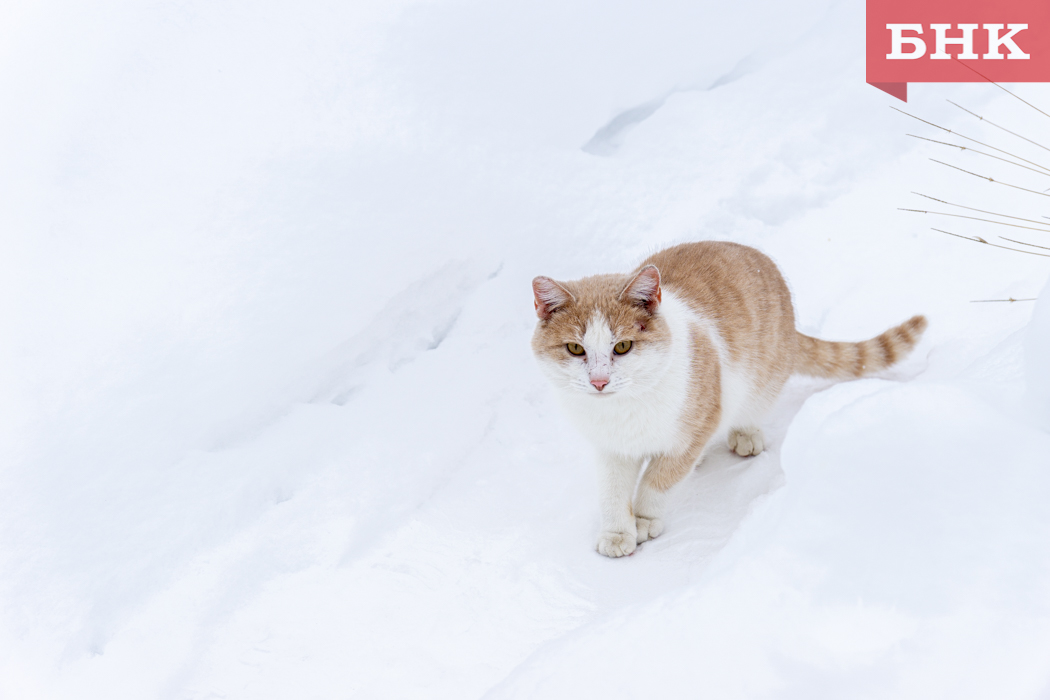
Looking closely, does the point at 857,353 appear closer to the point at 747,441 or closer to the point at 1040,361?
the point at 747,441

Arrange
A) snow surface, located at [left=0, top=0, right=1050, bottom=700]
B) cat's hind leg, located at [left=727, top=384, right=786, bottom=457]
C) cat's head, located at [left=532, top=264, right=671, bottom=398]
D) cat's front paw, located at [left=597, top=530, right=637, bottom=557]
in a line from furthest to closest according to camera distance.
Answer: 1. cat's hind leg, located at [left=727, top=384, right=786, bottom=457]
2. cat's front paw, located at [left=597, top=530, right=637, bottom=557]
3. cat's head, located at [left=532, top=264, right=671, bottom=398]
4. snow surface, located at [left=0, top=0, right=1050, bottom=700]

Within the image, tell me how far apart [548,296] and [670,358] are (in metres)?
0.35

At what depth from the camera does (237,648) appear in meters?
1.74

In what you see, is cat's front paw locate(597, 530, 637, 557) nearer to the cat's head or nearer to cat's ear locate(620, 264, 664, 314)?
the cat's head

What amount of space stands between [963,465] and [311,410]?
1.72 m

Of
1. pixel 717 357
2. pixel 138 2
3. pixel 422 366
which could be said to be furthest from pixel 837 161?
pixel 138 2

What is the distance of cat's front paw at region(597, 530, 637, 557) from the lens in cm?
189

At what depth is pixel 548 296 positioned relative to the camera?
6.05 feet

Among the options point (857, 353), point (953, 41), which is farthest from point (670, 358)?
point (953, 41)

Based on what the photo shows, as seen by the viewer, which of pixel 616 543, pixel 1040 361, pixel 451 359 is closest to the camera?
pixel 1040 361

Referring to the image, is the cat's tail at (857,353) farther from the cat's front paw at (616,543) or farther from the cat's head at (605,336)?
the cat's front paw at (616,543)

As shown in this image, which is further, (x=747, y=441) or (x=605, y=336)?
(x=747, y=441)

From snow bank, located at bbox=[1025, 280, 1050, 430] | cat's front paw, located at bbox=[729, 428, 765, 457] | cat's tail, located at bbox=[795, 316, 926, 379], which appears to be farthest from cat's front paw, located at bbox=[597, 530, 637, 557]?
snow bank, located at bbox=[1025, 280, 1050, 430]

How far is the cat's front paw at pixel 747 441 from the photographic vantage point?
2182mm
